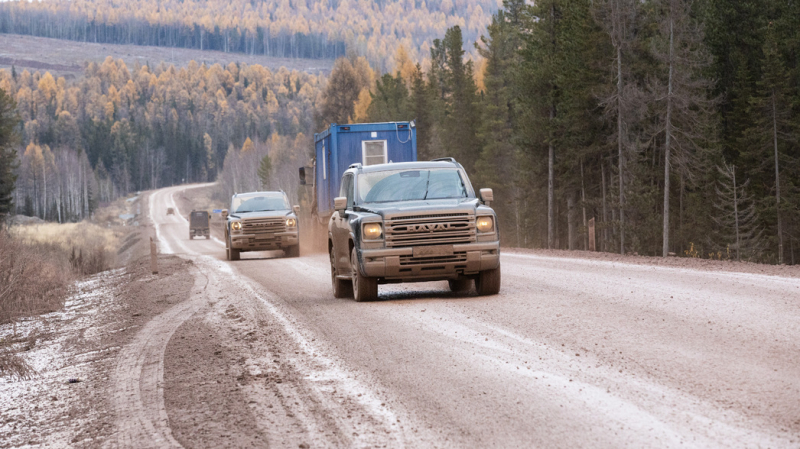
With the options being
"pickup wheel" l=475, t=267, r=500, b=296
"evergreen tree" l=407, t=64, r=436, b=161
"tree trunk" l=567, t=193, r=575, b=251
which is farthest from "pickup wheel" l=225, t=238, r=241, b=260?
"evergreen tree" l=407, t=64, r=436, b=161

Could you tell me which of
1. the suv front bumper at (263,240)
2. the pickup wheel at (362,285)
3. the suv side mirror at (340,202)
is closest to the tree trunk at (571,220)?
the suv front bumper at (263,240)

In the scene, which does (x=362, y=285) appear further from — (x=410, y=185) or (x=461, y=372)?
(x=461, y=372)

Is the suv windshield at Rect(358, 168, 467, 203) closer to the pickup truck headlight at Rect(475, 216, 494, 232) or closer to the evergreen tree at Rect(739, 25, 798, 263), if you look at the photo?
the pickup truck headlight at Rect(475, 216, 494, 232)

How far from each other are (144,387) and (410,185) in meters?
6.16

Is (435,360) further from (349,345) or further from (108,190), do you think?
(108,190)

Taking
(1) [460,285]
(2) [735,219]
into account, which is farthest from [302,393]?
(2) [735,219]

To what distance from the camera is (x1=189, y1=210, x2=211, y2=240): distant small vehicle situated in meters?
68.0

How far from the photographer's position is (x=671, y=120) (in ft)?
136

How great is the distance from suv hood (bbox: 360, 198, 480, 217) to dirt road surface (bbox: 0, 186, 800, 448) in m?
1.29

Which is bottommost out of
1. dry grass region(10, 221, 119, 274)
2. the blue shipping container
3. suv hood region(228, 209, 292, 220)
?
dry grass region(10, 221, 119, 274)

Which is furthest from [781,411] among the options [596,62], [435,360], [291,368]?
[596,62]

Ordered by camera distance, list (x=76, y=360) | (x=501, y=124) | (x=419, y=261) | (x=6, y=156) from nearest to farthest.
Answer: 1. (x=76, y=360)
2. (x=419, y=261)
3. (x=6, y=156)
4. (x=501, y=124)

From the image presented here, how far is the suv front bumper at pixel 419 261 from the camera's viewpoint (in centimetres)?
1155

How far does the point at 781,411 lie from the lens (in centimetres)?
563
